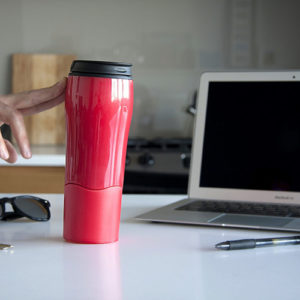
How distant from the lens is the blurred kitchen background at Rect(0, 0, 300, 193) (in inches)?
126

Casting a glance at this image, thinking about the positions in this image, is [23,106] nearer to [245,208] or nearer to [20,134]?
[20,134]

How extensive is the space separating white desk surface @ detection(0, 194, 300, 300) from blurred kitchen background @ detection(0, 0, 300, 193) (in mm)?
2282

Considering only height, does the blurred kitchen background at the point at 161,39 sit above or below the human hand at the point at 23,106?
above

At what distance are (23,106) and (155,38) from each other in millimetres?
2459

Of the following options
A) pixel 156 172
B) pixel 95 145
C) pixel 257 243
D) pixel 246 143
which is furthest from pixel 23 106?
pixel 156 172

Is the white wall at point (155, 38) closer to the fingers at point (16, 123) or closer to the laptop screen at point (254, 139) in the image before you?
the laptop screen at point (254, 139)

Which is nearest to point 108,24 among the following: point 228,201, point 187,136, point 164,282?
point 187,136

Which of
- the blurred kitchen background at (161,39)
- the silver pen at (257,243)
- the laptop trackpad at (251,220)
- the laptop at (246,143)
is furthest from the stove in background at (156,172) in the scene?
the silver pen at (257,243)

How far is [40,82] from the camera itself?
3127mm

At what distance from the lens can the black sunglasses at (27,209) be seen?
3.43 ft

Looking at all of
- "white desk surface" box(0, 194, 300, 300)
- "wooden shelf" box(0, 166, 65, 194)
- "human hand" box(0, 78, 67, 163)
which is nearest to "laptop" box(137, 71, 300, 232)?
"white desk surface" box(0, 194, 300, 300)

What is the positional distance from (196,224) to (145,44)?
236cm

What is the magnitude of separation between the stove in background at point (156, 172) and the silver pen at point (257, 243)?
165 cm

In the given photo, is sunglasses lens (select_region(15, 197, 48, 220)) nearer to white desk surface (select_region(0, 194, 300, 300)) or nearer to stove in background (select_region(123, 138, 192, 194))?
white desk surface (select_region(0, 194, 300, 300))
